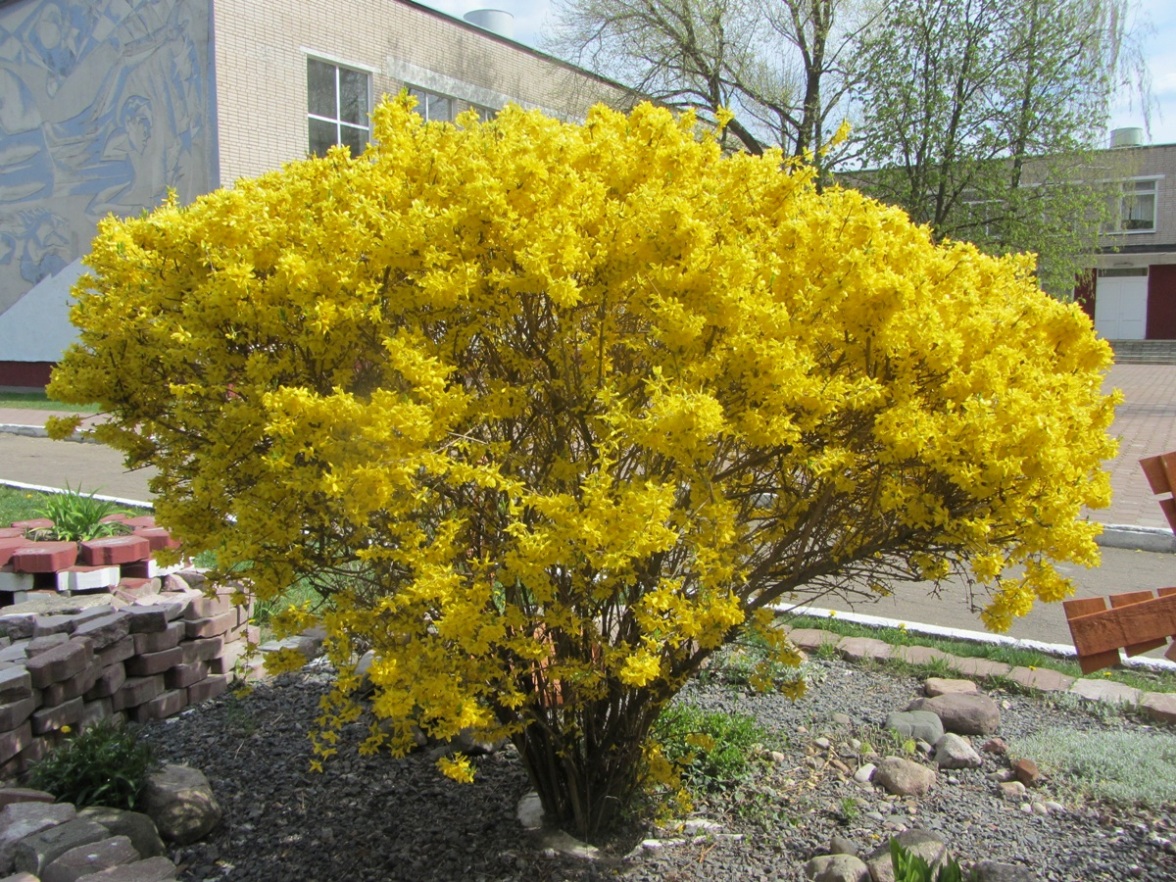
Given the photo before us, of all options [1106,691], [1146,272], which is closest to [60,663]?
[1106,691]

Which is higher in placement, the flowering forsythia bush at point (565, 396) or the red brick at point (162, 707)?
the flowering forsythia bush at point (565, 396)

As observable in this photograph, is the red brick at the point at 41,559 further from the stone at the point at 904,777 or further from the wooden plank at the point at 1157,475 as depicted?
the wooden plank at the point at 1157,475

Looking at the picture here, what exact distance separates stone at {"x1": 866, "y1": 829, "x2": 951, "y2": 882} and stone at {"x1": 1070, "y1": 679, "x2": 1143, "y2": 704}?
1.76 metres

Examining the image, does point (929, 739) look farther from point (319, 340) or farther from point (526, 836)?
point (319, 340)

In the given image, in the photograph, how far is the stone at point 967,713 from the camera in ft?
13.6

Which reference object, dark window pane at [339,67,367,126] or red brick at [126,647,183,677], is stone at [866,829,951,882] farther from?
dark window pane at [339,67,367,126]

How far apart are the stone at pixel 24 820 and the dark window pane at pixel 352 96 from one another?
16.6 metres

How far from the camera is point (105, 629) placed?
4.09 meters

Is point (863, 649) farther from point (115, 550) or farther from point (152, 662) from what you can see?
point (115, 550)

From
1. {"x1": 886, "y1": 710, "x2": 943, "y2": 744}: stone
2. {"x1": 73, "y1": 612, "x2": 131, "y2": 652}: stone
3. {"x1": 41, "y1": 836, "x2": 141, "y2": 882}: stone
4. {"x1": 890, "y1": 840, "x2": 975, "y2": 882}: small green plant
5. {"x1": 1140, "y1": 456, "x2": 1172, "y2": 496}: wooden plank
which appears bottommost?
{"x1": 886, "y1": 710, "x2": 943, "y2": 744}: stone

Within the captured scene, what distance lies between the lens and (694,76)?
18.2 m

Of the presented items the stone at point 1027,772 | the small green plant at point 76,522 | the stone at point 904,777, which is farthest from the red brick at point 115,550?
the stone at point 1027,772

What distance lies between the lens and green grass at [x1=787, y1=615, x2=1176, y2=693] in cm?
481

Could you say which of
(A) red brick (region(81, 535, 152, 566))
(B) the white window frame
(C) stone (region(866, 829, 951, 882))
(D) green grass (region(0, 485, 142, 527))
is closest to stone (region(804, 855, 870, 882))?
(C) stone (region(866, 829, 951, 882))
